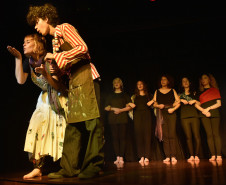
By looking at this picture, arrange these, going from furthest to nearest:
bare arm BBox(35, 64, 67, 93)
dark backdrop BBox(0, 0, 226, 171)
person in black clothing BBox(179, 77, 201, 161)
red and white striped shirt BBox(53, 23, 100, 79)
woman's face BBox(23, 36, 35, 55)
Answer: person in black clothing BBox(179, 77, 201, 161), dark backdrop BBox(0, 0, 226, 171), woman's face BBox(23, 36, 35, 55), bare arm BBox(35, 64, 67, 93), red and white striped shirt BBox(53, 23, 100, 79)

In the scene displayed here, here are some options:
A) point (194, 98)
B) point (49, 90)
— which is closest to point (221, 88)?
point (194, 98)

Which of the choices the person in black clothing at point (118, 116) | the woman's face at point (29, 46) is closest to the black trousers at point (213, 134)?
the person in black clothing at point (118, 116)

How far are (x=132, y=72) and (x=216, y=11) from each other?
200 cm

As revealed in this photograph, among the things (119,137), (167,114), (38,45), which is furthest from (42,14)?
(119,137)

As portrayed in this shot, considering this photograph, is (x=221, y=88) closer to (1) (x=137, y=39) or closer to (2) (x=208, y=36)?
(2) (x=208, y=36)

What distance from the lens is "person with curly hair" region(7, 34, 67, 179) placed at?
2471mm

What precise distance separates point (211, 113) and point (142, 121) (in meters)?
1.20

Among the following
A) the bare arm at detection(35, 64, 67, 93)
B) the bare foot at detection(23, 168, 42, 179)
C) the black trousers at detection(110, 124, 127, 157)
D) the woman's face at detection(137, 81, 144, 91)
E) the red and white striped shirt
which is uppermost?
the woman's face at detection(137, 81, 144, 91)

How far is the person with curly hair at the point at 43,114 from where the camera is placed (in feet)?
8.11

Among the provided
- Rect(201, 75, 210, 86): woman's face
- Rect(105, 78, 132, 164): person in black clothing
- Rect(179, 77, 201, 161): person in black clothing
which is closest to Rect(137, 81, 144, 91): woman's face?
Rect(105, 78, 132, 164): person in black clothing

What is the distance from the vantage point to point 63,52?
2020 mm

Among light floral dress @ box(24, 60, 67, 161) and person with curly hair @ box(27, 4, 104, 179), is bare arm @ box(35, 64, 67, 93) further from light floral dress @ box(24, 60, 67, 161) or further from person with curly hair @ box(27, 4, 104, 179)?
person with curly hair @ box(27, 4, 104, 179)

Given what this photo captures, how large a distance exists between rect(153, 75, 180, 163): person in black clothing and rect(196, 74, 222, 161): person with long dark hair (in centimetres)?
46

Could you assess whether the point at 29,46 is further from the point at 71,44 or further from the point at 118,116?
the point at 118,116
